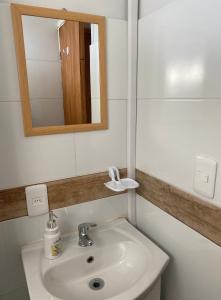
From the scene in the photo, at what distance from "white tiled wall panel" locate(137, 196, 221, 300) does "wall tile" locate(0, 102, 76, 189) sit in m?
0.44

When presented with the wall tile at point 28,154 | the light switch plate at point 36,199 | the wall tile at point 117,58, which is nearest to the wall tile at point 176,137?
the wall tile at point 117,58

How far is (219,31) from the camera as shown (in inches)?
26.1

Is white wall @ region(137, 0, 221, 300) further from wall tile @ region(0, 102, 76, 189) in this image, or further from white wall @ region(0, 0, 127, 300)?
wall tile @ region(0, 102, 76, 189)

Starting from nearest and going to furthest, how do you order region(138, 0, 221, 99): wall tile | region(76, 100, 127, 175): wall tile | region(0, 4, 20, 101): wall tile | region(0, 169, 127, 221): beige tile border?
region(138, 0, 221, 99): wall tile → region(0, 4, 20, 101): wall tile → region(0, 169, 127, 221): beige tile border → region(76, 100, 127, 175): wall tile

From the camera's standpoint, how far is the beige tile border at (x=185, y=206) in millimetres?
775

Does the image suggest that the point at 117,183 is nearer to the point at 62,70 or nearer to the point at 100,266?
the point at 100,266

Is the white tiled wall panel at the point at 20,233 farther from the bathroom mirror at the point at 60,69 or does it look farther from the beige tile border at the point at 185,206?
the bathroom mirror at the point at 60,69

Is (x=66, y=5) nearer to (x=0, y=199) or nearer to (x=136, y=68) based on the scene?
(x=136, y=68)

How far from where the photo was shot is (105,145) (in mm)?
1086

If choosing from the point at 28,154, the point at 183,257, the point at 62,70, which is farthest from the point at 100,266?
the point at 62,70

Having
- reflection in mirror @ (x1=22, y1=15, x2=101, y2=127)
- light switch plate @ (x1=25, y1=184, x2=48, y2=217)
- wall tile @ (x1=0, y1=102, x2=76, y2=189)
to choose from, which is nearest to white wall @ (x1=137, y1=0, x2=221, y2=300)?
reflection in mirror @ (x1=22, y1=15, x2=101, y2=127)

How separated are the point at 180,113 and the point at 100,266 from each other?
749mm

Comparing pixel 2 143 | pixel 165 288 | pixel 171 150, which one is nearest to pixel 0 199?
pixel 2 143

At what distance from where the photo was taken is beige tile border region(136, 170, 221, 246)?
775mm
